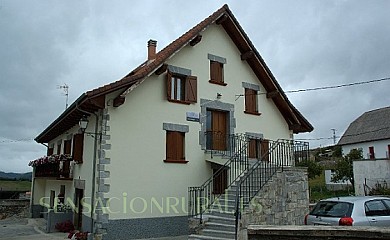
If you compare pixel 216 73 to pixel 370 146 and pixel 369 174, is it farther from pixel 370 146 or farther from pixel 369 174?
pixel 370 146

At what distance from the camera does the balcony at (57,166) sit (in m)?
14.7

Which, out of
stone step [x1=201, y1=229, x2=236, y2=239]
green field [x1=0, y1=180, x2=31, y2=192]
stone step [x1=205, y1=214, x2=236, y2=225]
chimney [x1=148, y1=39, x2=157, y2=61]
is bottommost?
stone step [x1=201, y1=229, x2=236, y2=239]

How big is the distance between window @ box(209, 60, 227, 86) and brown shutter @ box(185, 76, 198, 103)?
1.04 m

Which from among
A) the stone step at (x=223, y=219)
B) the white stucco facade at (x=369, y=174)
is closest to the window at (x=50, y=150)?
the stone step at (x=223, y=219)

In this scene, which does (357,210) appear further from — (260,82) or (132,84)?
(260,82)

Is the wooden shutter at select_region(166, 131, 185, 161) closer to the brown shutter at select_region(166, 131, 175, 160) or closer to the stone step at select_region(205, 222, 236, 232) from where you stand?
the brown shutter at select_region(166, 131, 175, 160)

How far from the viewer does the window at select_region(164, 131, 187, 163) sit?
43.2ft

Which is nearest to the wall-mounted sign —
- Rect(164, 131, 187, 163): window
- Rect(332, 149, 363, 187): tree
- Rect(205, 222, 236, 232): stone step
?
Rect(164, 131, 187, 163): window

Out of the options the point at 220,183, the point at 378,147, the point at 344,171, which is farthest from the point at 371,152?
the point at 220,183

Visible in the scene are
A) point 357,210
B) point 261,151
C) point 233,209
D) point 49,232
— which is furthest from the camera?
point 261,151

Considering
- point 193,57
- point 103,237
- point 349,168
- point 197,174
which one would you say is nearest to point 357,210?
point 197,174

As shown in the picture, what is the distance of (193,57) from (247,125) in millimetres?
3864

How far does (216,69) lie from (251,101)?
2278 mm

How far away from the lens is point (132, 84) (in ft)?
39.1
